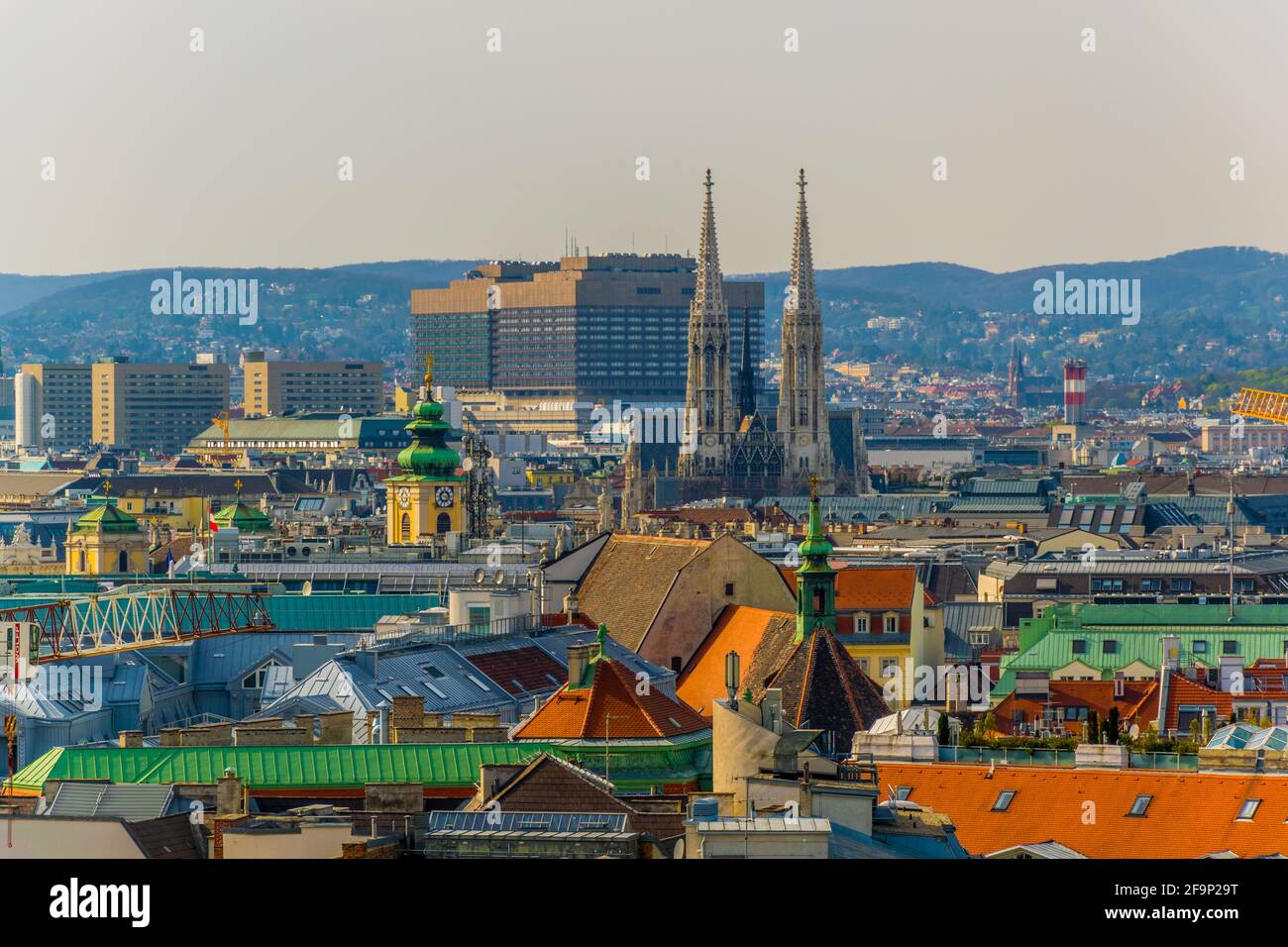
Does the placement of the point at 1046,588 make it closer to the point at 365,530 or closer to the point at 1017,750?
the point at 365,530

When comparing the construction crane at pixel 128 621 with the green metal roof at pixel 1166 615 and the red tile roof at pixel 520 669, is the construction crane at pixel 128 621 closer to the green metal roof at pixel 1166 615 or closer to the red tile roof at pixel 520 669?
the red tile roof at pixel 520 669

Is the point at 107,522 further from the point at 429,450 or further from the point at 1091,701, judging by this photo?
the point at 1091,701

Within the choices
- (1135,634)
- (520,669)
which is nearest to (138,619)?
(520,669)

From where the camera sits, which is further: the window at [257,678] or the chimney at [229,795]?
the window at [257,678]

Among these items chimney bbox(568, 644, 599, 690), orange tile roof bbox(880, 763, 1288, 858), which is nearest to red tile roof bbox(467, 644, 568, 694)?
chimney bbox(568, 644, 599, 690)

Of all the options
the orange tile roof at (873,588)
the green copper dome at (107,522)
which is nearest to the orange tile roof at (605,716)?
the orange tile roof at (873,588)

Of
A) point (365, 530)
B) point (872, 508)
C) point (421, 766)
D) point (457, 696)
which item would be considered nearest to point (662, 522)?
point (365, 530)
